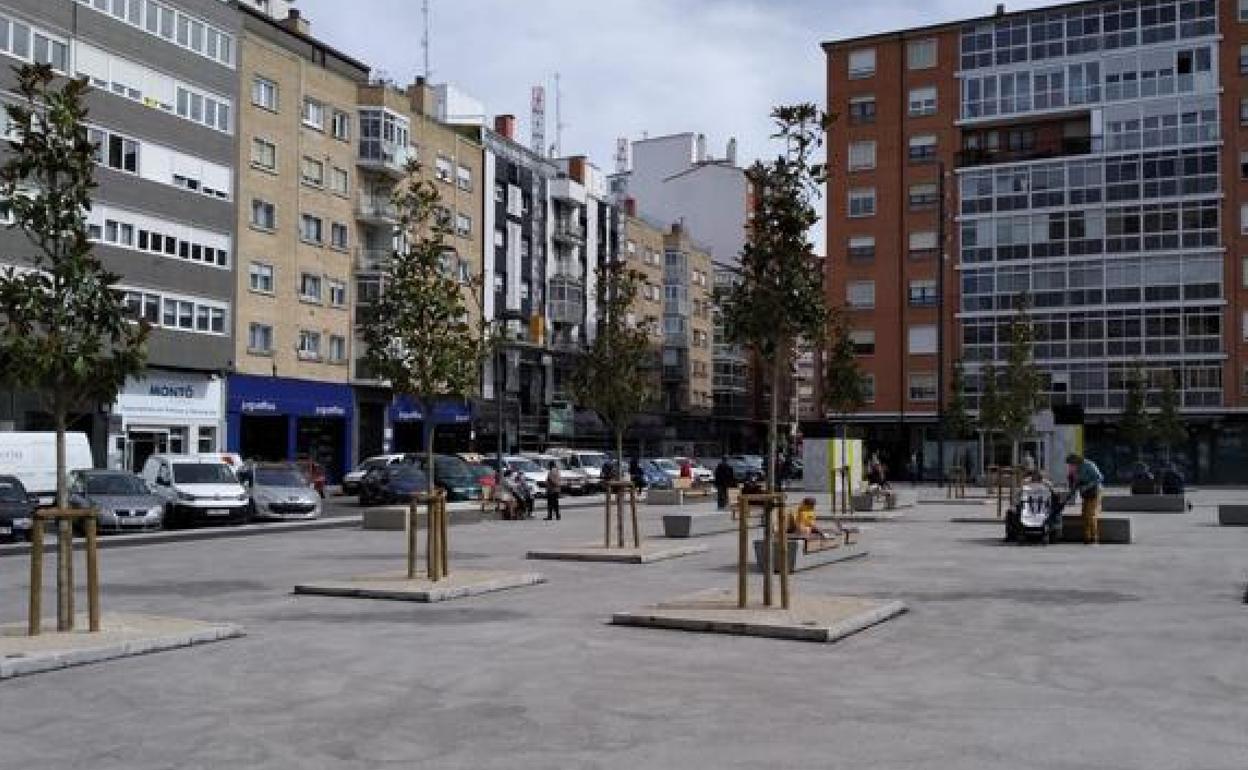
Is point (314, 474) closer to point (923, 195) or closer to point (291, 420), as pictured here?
point (291, 420)

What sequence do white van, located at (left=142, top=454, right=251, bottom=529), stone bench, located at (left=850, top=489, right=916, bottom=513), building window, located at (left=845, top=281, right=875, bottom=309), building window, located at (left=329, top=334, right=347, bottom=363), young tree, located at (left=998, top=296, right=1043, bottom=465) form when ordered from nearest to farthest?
1. white van, located at (left=142, top=454, right=251, bottom=529)
2. stone bench, located at (left=850, top=489, right=916, bottom=513)
3. young tree, located at (left=998, top=296, right=1043, bottom=465)
4. building window, located at (left=329, top=334, right=347, bottom=363)
5. building window, located at (left=845, top=281, right=875, bottom=309)

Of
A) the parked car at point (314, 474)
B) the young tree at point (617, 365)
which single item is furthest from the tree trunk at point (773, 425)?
the parked car at point (314, 474)

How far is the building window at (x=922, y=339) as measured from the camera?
73250 mm

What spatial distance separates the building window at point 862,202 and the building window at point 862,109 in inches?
159

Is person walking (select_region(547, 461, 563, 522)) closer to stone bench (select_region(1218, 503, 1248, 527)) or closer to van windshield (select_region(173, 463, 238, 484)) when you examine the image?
van windshield (select_region(173, 463, 238, 484))

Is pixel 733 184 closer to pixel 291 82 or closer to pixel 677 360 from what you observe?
pixel 677 360

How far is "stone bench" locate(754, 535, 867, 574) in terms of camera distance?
15.9m

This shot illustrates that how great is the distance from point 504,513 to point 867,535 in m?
9.93

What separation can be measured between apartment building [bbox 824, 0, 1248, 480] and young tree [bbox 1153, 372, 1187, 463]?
9.62 ft

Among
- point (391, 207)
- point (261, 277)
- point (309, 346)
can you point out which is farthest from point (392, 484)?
point (391, 207)

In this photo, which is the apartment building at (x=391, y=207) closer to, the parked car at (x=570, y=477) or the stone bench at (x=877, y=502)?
the parked car at (x=570, y=477)

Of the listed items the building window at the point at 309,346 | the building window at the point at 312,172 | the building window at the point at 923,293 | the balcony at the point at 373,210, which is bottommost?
the building window at the point at 309,346

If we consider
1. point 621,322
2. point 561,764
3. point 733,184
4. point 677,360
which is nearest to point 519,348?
point 677,360

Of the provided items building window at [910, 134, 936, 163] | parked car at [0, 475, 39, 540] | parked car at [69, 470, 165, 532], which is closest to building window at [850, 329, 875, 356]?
building window at [910, 134, 936, 163]
